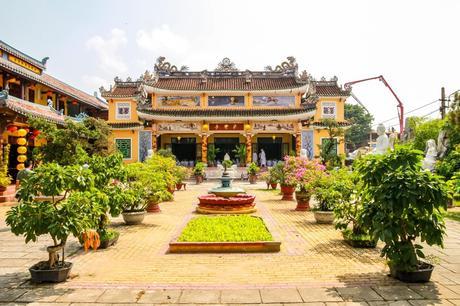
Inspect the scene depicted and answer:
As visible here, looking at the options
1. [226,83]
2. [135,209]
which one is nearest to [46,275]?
[135,209]

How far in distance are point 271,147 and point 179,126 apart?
336 inches

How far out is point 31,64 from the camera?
20.2 meters

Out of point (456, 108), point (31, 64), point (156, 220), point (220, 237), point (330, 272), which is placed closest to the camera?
point (330, 272)

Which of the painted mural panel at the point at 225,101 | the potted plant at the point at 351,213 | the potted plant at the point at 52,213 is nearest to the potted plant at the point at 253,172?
the painted mural panel at the point at 225,101

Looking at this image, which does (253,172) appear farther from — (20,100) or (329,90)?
(20,100)

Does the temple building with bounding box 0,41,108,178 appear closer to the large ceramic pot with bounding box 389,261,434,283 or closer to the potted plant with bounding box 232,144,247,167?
the potted plant with bounding box 232,144,247,167

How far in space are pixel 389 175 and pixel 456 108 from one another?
14.4 m

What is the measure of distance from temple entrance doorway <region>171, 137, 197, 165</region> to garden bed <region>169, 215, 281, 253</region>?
21.4 meters

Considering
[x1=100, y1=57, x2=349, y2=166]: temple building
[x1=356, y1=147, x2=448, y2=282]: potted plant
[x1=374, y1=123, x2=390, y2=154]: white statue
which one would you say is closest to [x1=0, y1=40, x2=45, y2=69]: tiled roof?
[x1=100, y1=57, x2=349, y2=166]: temple building

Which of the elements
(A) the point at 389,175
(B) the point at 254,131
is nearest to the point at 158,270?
(A) the point at 389,175

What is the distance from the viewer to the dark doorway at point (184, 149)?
104 ft

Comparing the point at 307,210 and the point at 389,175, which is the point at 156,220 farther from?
the point at 389,175

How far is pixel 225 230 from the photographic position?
867 cm

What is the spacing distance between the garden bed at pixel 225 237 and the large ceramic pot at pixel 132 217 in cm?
143
